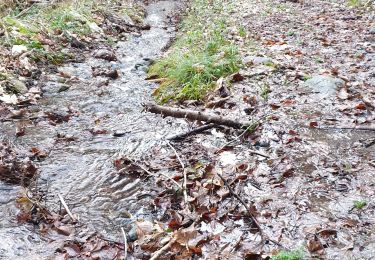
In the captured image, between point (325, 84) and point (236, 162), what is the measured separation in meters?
1.99

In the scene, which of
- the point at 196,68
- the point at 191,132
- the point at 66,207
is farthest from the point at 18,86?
the point at 66,207

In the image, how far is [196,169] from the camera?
3648mm

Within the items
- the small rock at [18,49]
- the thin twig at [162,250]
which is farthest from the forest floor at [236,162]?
the small rock at [18,49]

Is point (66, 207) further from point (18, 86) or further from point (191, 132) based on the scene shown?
point (18, 86)

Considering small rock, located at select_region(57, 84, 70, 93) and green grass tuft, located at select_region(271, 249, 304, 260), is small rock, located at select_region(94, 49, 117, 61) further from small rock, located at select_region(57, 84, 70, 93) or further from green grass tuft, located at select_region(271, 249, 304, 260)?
green grass tuft, located at select_region(271, 249, 304, 260)

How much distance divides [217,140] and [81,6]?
739 cm

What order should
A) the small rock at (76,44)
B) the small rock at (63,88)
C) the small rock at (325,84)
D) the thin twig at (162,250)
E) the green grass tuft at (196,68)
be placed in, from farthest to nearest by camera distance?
the small rock at (76,44), the small rock at (63,88), the green grass tuft at (196,68), the small rock at (325,84), the thin twig at (162,250)

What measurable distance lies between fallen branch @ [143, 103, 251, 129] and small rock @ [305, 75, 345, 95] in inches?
49.9

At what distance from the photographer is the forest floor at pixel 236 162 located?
274 centimetres

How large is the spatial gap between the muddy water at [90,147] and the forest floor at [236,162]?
2cm

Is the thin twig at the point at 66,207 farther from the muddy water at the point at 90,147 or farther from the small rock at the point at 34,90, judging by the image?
the small rock at the point at 34,90

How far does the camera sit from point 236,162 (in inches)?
144

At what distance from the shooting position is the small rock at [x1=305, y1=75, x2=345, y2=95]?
477cm

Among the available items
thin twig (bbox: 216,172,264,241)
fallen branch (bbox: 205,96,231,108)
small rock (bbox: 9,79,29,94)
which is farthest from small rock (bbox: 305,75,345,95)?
small rock (bbox: 9,79,29,94)
